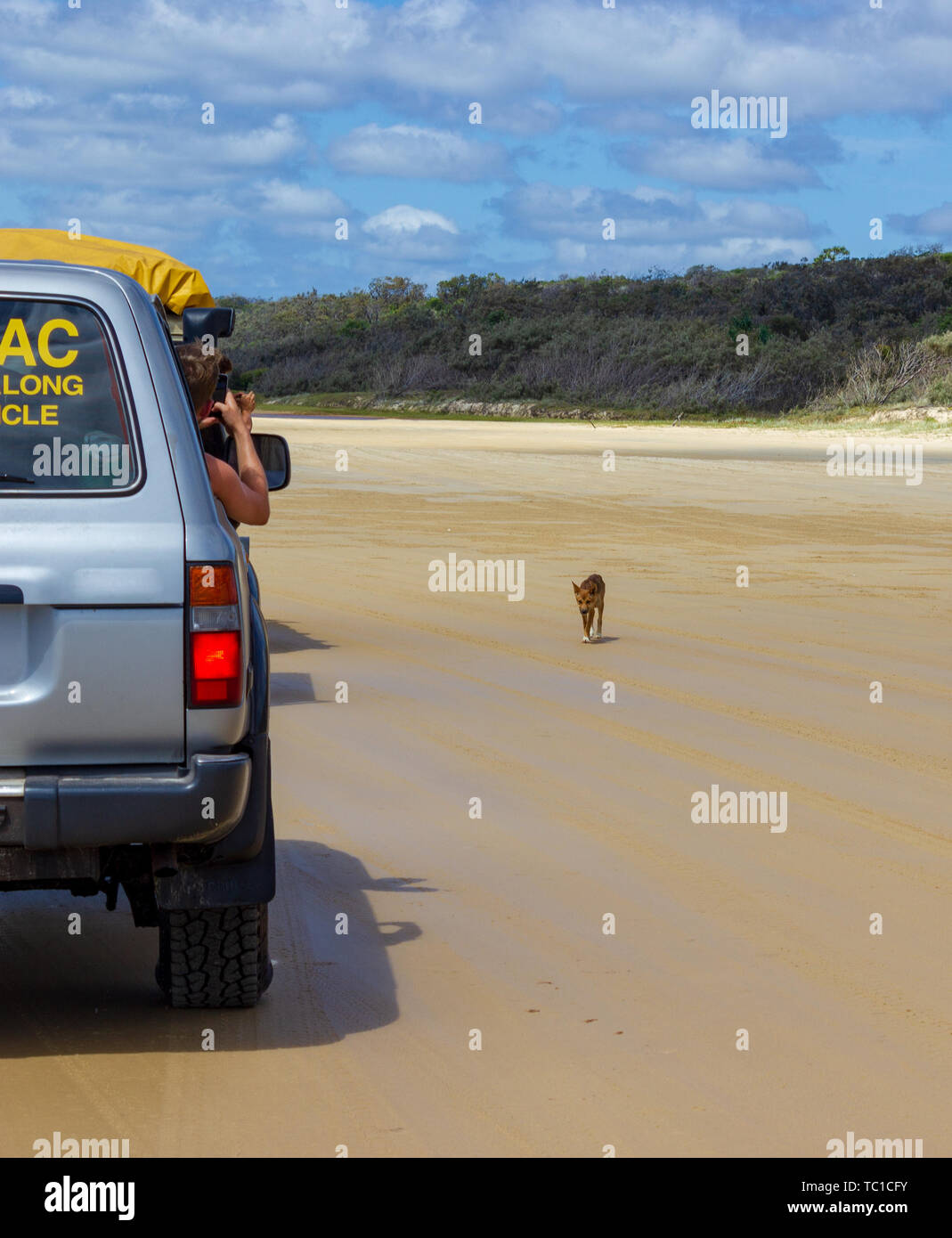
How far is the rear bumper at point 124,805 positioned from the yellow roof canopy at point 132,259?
618cm

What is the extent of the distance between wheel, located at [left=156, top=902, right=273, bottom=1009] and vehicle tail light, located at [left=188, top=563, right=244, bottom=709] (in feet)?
2.48

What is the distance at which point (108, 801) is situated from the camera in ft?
14.1

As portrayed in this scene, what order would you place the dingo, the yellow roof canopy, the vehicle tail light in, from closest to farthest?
the vehicle tail light < the yellow roof canopy < the dingo

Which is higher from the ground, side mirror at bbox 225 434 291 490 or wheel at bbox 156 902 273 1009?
side mirror at bbox 225 434 291 490

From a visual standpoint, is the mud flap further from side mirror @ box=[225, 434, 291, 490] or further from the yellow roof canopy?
the yellow roof canopy

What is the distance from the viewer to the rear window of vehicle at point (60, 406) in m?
4.51

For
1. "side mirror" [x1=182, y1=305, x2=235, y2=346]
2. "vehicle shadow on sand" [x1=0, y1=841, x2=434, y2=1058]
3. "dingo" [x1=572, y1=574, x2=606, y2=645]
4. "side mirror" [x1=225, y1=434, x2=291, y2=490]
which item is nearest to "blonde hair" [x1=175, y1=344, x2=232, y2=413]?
"side mirror" [x1=225, y1=434, x2=291, y2=490]

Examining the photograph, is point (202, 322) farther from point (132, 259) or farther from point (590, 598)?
point (590, 598)

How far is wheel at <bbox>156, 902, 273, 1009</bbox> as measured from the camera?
16.1 feet

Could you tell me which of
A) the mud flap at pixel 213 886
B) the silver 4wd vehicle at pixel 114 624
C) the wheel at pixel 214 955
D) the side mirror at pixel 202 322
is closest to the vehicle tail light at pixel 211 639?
the silver 4wd vehicle at pixel 114 624

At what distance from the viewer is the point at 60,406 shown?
459cm

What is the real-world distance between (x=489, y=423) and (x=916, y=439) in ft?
54.0

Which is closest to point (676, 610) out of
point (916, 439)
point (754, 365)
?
point (916, 439)

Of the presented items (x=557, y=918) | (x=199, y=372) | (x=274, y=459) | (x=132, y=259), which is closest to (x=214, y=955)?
(x=557, y=918)
